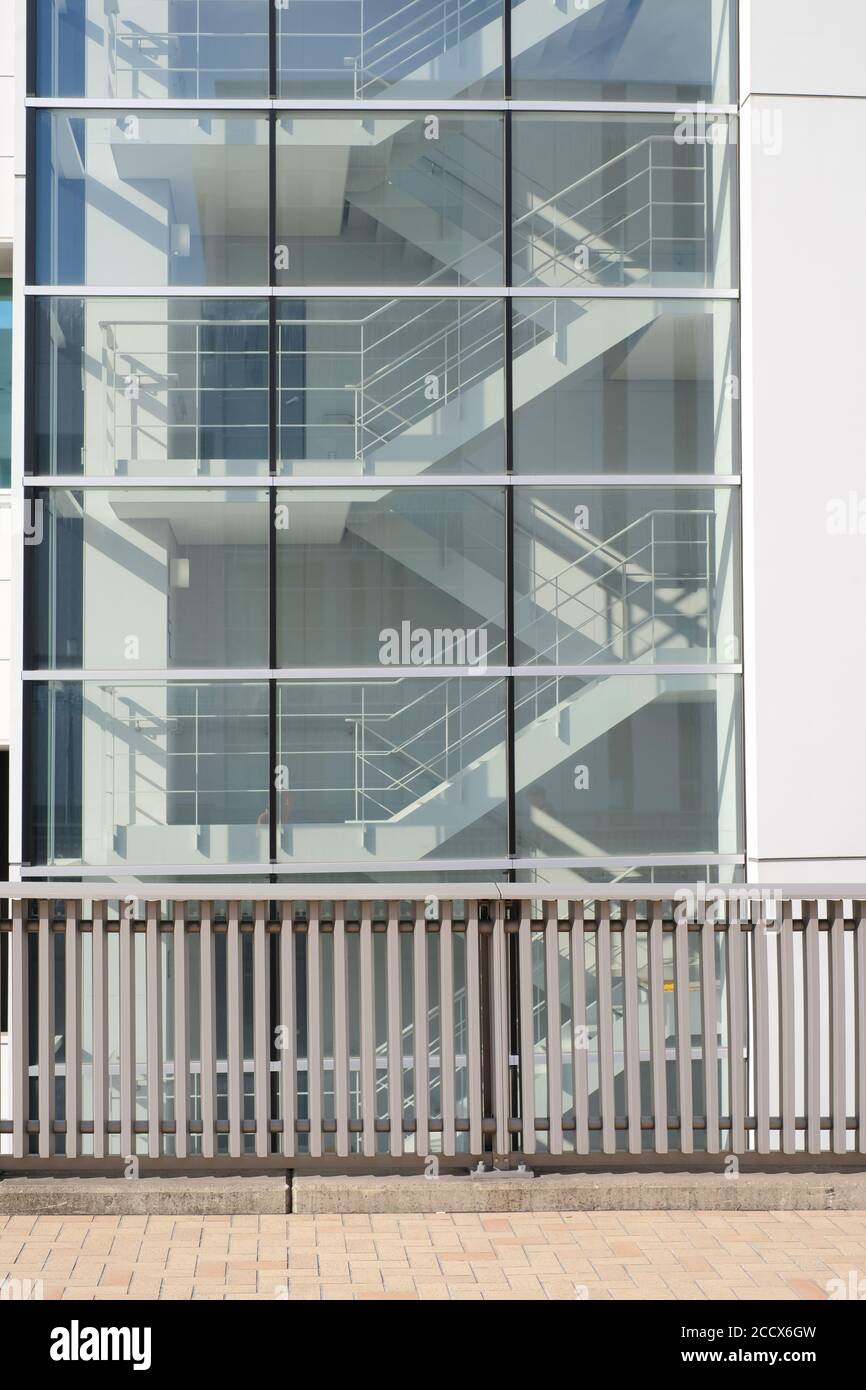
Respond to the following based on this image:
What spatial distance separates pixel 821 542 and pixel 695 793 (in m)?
1.77

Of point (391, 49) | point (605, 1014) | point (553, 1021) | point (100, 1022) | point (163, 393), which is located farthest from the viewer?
point (391, 49)

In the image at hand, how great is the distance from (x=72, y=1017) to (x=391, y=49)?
665 cm

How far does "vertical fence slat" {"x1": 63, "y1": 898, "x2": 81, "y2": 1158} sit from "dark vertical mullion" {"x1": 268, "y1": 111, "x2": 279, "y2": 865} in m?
3.21

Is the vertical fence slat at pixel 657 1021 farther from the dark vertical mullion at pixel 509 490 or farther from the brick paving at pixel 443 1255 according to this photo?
the dark vertical mullion at pixel 509 490

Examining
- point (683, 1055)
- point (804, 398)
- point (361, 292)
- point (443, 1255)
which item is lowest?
point (443, 1255)

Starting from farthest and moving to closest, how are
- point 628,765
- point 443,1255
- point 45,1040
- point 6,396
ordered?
point 6,396, point 628,765, point 45,1040, point 443,1255

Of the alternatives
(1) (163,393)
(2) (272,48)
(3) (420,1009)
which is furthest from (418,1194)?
(2) (272,48)

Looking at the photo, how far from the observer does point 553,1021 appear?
5.84m

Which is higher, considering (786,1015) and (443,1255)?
(786,1015)

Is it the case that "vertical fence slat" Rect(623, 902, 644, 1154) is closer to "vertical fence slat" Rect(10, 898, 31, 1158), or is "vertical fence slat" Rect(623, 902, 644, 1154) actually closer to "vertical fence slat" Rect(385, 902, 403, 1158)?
"vertical fence slat" Rect(385, 902, 403, 1158)

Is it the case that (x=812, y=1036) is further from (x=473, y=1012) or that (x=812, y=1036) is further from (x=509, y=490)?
(x=509, y=490)

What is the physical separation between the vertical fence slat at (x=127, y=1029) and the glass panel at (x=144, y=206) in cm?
502

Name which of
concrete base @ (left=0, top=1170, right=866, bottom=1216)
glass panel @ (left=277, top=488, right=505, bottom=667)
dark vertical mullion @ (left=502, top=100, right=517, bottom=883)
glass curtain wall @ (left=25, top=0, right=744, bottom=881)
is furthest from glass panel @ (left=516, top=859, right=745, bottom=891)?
concrete base @ (left=0, top=1170, right=866, bottom=1216)

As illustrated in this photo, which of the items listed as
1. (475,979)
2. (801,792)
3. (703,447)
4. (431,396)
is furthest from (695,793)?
(475,979)
